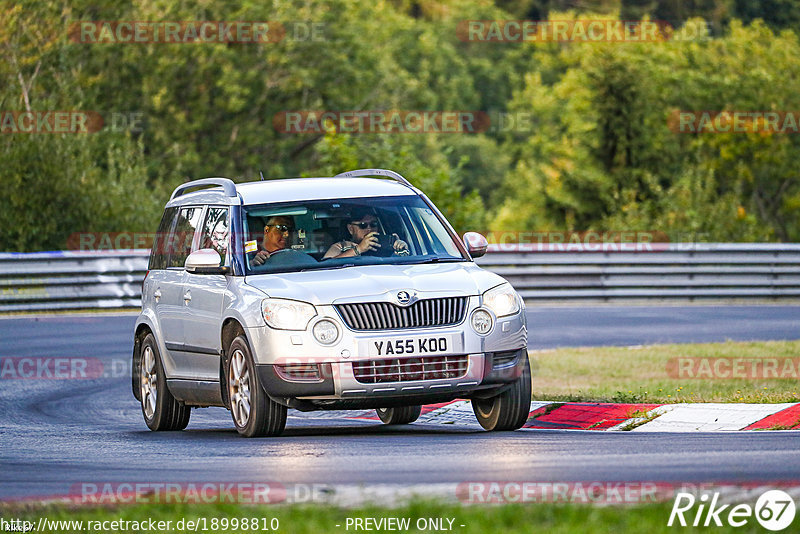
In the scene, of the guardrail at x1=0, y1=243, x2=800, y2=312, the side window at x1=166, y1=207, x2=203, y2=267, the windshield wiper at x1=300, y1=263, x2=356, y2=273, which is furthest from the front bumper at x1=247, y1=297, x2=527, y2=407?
the guardrail at x1=0, y1=243, x2=800, y2=312

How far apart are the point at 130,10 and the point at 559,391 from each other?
131ft

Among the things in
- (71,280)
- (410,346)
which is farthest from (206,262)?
(71,280)

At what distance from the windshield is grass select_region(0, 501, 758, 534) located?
4.21m

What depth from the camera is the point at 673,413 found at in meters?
12.2

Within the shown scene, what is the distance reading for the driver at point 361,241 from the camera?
446 inches

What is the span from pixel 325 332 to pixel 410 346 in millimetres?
576

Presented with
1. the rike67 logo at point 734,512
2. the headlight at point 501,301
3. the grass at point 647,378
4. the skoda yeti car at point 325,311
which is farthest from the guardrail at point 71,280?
the rike67 logo at point 734,512

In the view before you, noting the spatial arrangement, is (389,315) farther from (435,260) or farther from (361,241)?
(361,241)

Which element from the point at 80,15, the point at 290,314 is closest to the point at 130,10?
the point at 80,15

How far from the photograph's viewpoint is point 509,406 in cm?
1098

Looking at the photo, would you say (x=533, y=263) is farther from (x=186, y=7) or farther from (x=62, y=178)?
(x=186, y=7)

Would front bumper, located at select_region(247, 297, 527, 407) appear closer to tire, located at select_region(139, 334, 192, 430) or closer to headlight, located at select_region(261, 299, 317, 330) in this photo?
headlight, located at select_region(261, 299, 317, 330)

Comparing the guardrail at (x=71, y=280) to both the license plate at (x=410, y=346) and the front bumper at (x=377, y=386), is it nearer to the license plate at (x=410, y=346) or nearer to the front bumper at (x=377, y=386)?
the front bumper at (x=377, y=386)

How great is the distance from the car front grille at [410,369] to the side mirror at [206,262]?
5.21ft
